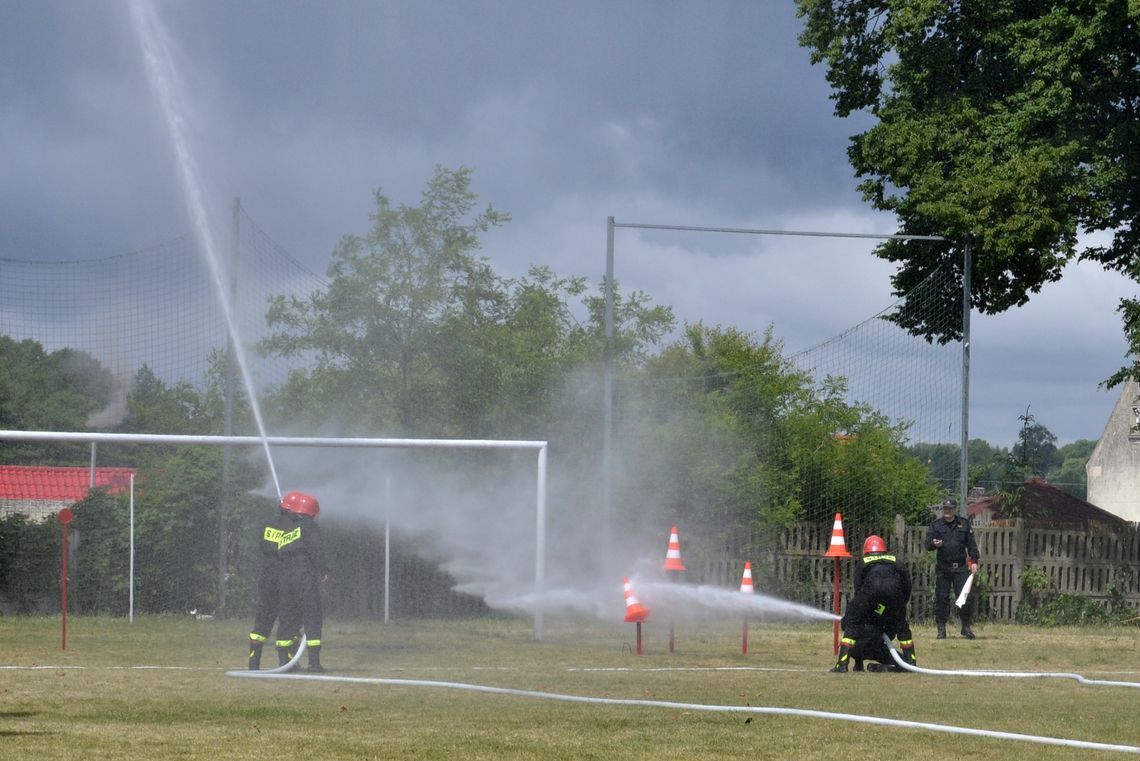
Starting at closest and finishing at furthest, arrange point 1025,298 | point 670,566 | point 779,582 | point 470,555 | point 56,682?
point 56,682, point 670,566, point 470,555, point 779,582, point 1025,298

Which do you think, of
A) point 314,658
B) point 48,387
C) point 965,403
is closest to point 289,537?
point 314,658

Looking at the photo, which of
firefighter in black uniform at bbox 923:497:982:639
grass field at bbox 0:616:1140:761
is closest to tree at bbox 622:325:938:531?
firefighter in black uniform at bbox 923:497:982:639

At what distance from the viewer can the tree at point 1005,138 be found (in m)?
24.1

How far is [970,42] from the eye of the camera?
1031 inches

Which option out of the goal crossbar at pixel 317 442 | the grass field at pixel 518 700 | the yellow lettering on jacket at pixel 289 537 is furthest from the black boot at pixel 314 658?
the goal crossbar at pixel 317 442

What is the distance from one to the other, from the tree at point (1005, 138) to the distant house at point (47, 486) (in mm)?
12535

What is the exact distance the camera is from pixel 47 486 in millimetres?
19859

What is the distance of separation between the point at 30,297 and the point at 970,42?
649 inches

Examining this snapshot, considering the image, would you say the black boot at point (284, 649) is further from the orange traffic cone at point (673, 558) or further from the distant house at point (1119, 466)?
the distant house at point (1119, 466)

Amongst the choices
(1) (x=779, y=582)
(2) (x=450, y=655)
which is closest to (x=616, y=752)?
(2) (x=450, y=655)

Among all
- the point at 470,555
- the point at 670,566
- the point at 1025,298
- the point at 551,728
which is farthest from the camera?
the point at 1025,298

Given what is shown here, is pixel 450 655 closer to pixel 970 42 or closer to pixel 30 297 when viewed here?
pixel 30 297

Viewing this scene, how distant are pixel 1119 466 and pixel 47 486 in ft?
139

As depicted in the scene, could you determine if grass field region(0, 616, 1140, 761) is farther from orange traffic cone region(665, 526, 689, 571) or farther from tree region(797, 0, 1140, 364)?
tree region(797, 0, 1140, 364)
